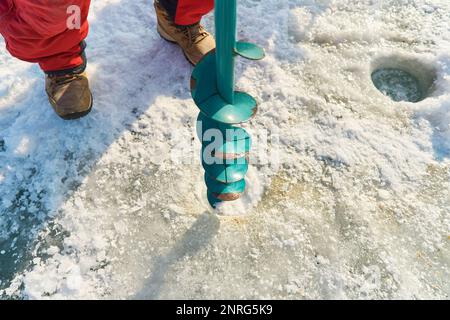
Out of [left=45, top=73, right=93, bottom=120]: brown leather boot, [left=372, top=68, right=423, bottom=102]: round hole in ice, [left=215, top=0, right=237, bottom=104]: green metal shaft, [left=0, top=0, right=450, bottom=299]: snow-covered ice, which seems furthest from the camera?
[left=372, top=68, right=423, bottom=102]: round hole in ice

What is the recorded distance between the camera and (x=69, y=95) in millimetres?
1481

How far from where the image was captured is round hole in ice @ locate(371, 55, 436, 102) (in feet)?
5.50

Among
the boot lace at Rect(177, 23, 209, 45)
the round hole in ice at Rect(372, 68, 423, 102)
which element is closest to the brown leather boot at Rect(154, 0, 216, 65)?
the boot lace at Rect(177, 23, 209, 45)

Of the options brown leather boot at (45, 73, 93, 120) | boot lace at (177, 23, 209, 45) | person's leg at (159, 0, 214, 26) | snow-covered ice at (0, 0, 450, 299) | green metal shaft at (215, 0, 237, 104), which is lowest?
snow-covered ice at (0, 0, 450, 299)

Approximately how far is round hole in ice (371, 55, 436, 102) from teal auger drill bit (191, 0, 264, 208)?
924mm

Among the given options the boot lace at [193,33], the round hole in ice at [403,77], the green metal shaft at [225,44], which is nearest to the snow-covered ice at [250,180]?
the round hole in ice at [403,77]

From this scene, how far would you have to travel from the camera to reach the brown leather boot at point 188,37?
1681mm

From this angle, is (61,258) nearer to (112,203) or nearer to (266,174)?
(112,203)

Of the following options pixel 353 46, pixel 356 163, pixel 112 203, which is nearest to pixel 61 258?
pixel 112 203

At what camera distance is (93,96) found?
1607 mm

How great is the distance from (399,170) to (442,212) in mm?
214

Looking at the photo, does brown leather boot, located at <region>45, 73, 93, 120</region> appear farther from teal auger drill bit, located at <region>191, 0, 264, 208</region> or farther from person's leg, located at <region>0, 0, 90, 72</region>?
teal auger drill bit, located at <region>191, 0, 264, 208</region>

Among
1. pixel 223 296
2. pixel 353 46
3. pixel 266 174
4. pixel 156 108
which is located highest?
pixel 353 46

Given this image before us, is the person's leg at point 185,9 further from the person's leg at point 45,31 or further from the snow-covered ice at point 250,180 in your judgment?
the person's leg at point 45,31
